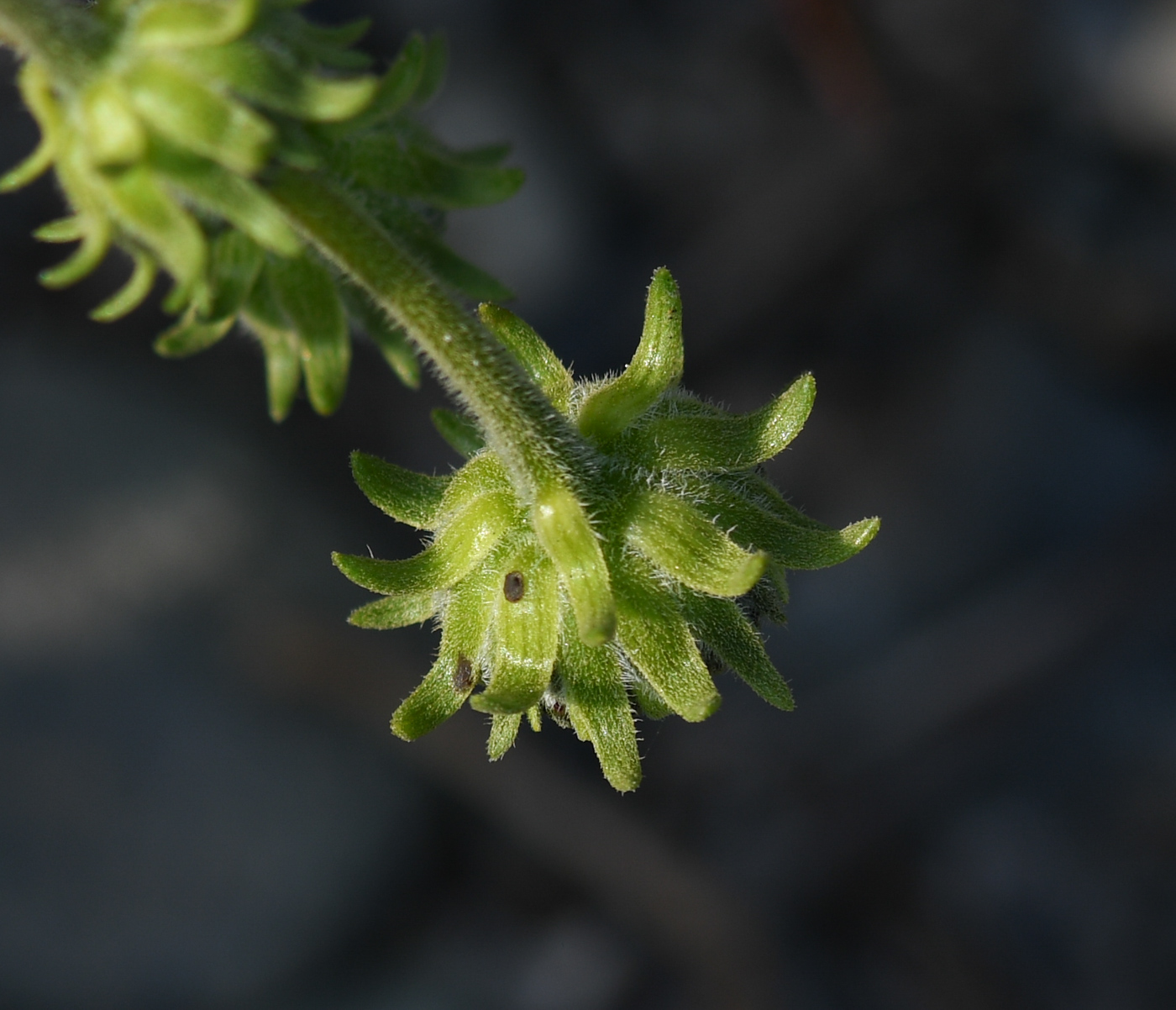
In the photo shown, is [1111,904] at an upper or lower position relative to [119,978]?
upper

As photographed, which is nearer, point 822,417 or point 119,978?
point 119,978

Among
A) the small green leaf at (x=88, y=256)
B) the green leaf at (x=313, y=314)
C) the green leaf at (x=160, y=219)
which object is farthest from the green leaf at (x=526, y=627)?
the small green leaf at (x=88, y=256)

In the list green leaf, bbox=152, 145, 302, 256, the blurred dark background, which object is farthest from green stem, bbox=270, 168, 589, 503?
the blurred dark background

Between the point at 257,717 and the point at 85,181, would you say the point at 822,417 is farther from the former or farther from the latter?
the point at 85,181

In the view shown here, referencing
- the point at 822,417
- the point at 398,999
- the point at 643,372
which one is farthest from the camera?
the point at 822,417

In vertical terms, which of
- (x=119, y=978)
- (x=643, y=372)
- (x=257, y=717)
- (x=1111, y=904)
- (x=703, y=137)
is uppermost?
(x=643, y=372)

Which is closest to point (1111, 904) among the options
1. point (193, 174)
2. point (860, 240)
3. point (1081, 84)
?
point (860, 240)
